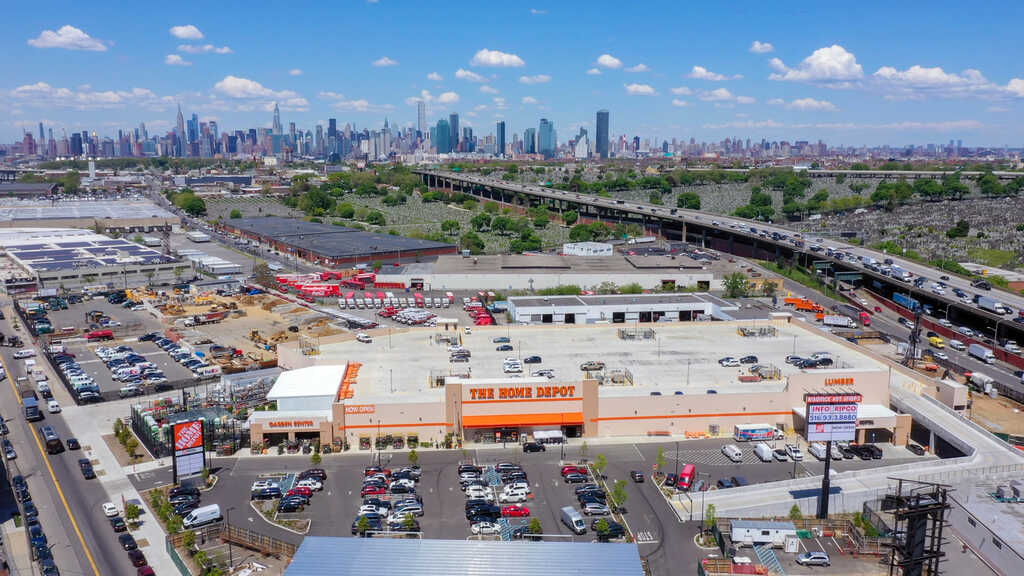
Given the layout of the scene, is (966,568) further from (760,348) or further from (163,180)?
(163,180)

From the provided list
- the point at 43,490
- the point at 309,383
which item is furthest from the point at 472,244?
the point at 43,490

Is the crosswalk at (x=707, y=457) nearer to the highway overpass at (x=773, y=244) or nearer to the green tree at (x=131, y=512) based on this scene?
the green tree at (x=131, y=512)

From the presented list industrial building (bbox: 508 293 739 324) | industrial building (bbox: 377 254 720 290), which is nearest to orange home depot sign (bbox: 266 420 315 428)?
industrial building (bbox: 508 293 739 324)

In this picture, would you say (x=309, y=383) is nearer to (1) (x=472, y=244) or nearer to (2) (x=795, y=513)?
(2) (x=795, y=513)

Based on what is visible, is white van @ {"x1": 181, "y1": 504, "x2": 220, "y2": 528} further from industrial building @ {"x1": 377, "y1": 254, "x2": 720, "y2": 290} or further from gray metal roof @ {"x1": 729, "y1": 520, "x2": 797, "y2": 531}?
industrial building @ {"x1": 377, "y1": 254, "x2": 720, "y2": 290}

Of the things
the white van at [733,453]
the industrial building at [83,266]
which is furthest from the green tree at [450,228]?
the white van at [733,453]
